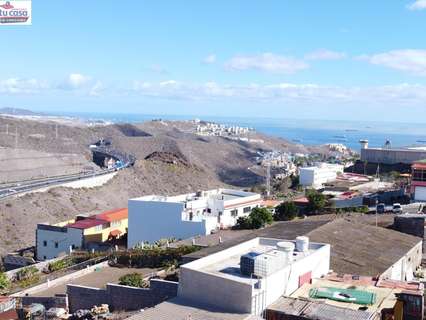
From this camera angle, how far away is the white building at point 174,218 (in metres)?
32.8

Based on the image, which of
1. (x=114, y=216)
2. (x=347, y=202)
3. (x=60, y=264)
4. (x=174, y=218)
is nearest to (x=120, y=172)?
(x=114, y=216)

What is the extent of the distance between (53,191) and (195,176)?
26194 mm

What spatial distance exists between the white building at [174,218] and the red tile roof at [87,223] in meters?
2.79

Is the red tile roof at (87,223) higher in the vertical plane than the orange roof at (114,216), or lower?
lower

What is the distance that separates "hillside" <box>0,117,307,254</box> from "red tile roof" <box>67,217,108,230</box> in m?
7.35

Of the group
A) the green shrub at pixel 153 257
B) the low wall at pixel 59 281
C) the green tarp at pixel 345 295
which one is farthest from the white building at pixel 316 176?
the green tarp at pixel 345 295

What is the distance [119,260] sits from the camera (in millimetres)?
25281

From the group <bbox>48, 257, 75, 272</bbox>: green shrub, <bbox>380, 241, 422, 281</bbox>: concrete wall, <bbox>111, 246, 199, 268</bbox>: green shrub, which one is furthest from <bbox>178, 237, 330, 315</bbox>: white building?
<bbox>48, 257, 75, 272</bbox>: green shrub

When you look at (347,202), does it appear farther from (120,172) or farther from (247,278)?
(120,172)

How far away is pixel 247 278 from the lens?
49.3ft

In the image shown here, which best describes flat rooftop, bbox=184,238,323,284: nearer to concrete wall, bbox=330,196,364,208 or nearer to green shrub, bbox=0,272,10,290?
green shrub, bbox=0,272,10,290

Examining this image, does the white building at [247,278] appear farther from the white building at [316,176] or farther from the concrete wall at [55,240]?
the white building at [316,176]

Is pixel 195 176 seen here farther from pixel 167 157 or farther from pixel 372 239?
pixel 372 239

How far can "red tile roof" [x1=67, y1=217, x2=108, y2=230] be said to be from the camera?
117 feet
